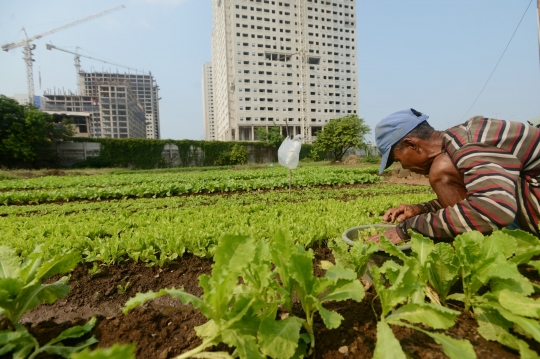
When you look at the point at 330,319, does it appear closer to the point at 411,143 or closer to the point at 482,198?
the point at 482,198

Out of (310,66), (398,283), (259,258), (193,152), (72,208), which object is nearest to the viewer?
(398,283)

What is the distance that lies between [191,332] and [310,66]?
83699 mm

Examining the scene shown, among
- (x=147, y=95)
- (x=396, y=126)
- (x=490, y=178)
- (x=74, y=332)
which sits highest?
(x=147, y=95)

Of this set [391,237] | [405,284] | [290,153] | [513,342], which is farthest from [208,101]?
[513,342]

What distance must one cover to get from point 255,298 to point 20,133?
3481 cm

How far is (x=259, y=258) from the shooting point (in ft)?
3.80

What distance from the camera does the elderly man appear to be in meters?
1.53

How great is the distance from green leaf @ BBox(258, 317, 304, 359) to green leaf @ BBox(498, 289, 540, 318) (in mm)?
702

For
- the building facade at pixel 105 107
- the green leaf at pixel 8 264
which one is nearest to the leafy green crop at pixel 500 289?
the green leaf at pixel 8 264

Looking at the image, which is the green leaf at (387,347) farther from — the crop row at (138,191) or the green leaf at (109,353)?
the crop row at (138,191)

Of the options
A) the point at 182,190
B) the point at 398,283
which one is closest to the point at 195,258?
the point at 398,283

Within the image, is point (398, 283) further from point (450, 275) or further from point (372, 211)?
point (372, 211)

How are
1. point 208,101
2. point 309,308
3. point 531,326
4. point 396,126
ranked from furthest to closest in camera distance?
point 208,101 < point 396,126 < point 309,308 < point 531,326

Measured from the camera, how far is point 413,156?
2.06 metres
